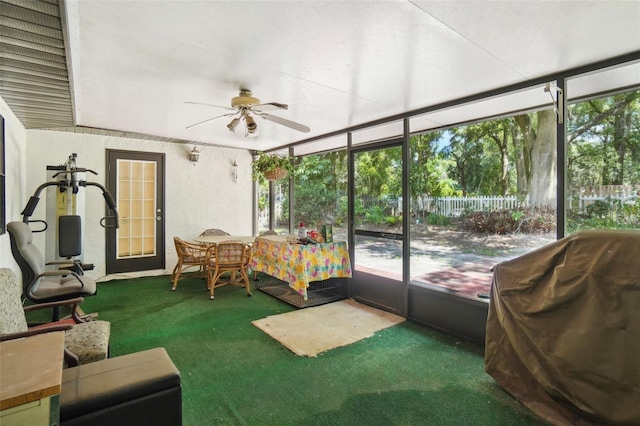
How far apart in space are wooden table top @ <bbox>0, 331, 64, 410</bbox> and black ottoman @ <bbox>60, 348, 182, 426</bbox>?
11.1 inches

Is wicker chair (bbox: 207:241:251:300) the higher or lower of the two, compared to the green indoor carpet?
higher

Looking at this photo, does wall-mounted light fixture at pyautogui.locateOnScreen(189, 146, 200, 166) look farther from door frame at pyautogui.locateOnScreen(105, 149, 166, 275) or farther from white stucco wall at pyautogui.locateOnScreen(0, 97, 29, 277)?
white stucco wall at pyautogui.locateOnScreen(0, 97, 29, 277)

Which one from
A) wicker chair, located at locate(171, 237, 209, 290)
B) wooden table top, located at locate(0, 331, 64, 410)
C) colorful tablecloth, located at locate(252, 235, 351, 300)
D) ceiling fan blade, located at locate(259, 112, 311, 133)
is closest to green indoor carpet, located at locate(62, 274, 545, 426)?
colorful tablecloth, located at locate(252, 235, 351, 300)

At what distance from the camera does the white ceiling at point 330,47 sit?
181 centimetres

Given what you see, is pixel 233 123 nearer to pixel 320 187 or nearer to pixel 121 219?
pixel 320 187

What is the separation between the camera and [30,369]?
3.50 feet

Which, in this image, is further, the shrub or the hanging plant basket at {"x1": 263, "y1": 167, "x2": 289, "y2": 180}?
the hanging plant basket at {"x1": 263, "y1": 167, "x2": 289, "y2": 180}

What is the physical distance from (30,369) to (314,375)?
5.95 feet

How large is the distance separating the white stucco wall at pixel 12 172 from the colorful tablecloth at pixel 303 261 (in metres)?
2.68

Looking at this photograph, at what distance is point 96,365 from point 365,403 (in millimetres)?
1575

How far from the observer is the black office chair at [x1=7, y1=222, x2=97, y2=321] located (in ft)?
8.77

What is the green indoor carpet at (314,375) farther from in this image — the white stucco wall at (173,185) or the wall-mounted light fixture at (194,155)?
the wall-mounted light fixture at (194,155)

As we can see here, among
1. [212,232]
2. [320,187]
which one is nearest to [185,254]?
[212,232]

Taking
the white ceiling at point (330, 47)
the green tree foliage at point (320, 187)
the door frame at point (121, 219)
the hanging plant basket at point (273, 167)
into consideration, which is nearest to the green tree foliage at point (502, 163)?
the green tree foliage at point (320, 187)
